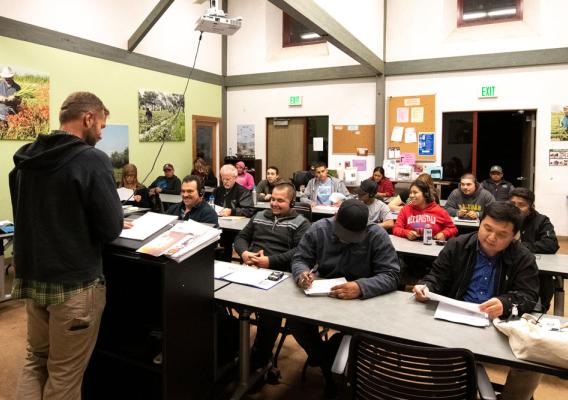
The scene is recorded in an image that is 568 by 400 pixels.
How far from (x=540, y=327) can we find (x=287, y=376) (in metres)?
1.63

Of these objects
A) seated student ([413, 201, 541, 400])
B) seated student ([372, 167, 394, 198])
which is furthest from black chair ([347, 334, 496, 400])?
seated student ([372, 167, 394, 198])

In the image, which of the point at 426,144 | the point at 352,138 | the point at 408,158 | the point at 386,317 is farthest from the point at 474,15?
the point at 386,317

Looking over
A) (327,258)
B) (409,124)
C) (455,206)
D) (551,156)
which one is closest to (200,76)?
(409,124)

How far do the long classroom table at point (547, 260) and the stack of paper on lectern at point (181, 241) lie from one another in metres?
1.86

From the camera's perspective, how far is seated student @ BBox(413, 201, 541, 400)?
2.00 meters

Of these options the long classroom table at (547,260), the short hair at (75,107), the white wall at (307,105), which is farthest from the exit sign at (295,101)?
the short hair at (75,107)

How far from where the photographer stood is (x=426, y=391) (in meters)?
1.58

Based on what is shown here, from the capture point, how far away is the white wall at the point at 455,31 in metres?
6.93

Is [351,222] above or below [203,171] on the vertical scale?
below

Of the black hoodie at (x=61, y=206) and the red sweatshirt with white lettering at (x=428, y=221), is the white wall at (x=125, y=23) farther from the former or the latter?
the red sweatshirt with white lettering at (x=428, y=221)

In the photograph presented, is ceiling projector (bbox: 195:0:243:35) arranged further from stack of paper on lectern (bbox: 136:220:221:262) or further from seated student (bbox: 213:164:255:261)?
stack of paper on lectern (bbox: 136:220:221:262)

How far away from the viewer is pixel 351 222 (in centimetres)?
237

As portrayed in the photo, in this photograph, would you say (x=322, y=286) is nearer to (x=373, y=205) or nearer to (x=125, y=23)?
(x=373, y=205)

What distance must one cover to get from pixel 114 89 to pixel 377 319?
20.8 ft
